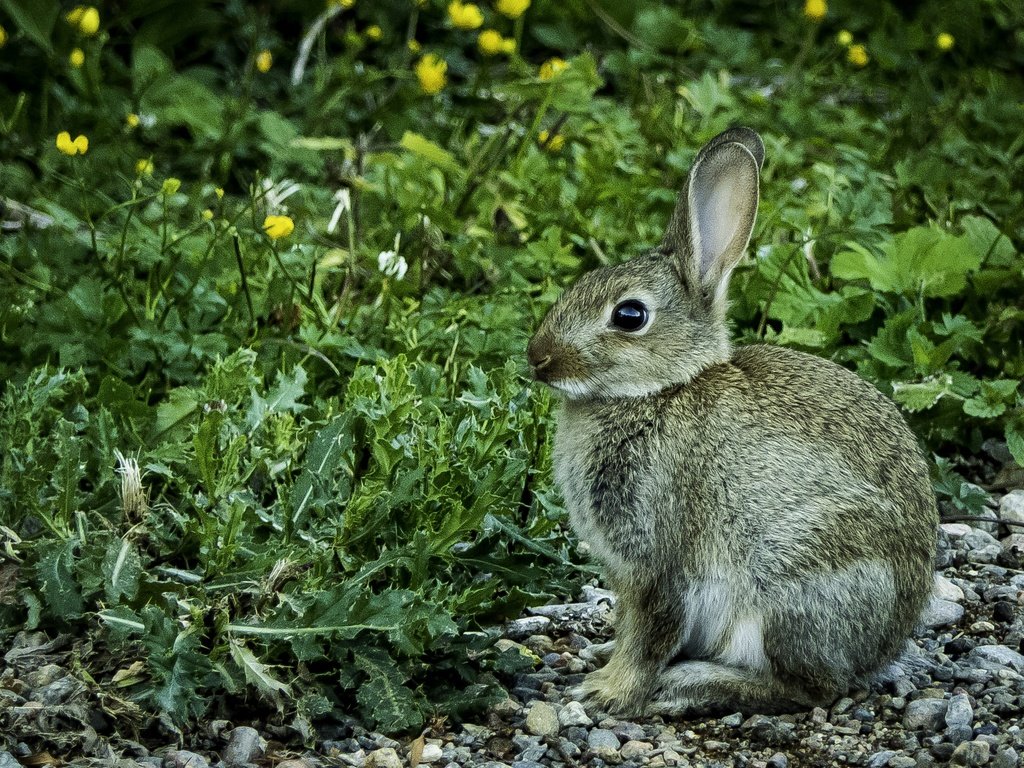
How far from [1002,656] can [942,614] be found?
1.06 ft

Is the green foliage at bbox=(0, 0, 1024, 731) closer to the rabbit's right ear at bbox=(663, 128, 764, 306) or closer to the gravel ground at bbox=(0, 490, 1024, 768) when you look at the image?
the gravel ground at bbox=(0, 490, 1024, 768)

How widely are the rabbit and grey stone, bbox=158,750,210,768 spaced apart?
3.38 ft

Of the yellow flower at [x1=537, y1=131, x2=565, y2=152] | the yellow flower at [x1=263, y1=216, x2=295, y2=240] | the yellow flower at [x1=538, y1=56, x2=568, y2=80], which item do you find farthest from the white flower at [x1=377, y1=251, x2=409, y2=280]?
the yellow flower at [x1=537, y1=131, x2=565, y2=152]

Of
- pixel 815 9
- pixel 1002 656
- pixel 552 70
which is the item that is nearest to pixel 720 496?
pixel 1002 656

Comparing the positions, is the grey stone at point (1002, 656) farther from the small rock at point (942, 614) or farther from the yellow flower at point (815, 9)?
the yellow flower at point (815, 9)

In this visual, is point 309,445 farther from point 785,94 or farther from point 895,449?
point 785,94

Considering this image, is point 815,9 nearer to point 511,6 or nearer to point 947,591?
point 511,6

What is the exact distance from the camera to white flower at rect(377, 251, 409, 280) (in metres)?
5.87

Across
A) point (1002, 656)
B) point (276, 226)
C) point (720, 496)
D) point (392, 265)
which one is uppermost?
point (276, 226)

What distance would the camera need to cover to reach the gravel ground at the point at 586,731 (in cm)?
376

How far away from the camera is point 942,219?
6.48m

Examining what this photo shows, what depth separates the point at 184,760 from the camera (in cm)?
370

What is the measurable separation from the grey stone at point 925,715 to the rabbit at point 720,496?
6.0 inches

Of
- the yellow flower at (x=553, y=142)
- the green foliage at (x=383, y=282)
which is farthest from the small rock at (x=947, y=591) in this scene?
the yellow flower at (x=553, y=142)
